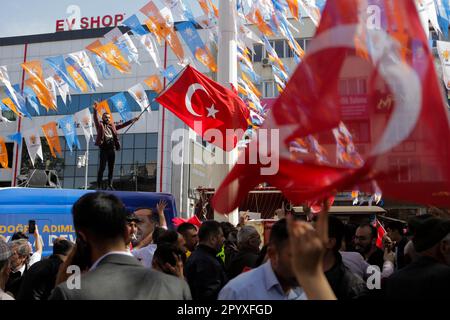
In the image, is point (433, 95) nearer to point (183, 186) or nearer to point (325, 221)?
point (325, 221)

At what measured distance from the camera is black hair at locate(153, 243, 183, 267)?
360 centimetres

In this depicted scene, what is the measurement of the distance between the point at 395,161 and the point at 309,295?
82cm

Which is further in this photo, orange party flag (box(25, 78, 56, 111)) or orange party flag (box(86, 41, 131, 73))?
orange party flag (box(25, 78, 56, 111))

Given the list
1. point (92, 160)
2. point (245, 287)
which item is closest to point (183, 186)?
point (92, 160)

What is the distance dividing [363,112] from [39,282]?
9.33ft

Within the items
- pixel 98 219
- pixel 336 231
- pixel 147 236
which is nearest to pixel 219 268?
pixel 336 231

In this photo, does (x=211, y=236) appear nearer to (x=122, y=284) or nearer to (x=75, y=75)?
(x=122, y=284)

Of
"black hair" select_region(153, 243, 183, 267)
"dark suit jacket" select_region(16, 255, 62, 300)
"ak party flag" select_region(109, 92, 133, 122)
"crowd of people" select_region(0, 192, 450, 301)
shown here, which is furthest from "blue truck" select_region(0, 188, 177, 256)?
"ak party flag" select_region(109, 92, 133, 122)

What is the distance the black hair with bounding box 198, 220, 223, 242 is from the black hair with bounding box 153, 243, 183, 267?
0.87 m

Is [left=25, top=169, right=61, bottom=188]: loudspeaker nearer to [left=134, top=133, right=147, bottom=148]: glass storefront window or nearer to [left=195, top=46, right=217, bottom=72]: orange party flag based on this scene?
[left=195, top=46, right=217, bottom=72]: orange party flag

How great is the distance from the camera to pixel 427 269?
9.80 ft

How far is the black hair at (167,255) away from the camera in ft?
11.8

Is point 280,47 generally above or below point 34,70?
above

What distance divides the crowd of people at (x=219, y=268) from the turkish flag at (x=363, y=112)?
1.25ft
